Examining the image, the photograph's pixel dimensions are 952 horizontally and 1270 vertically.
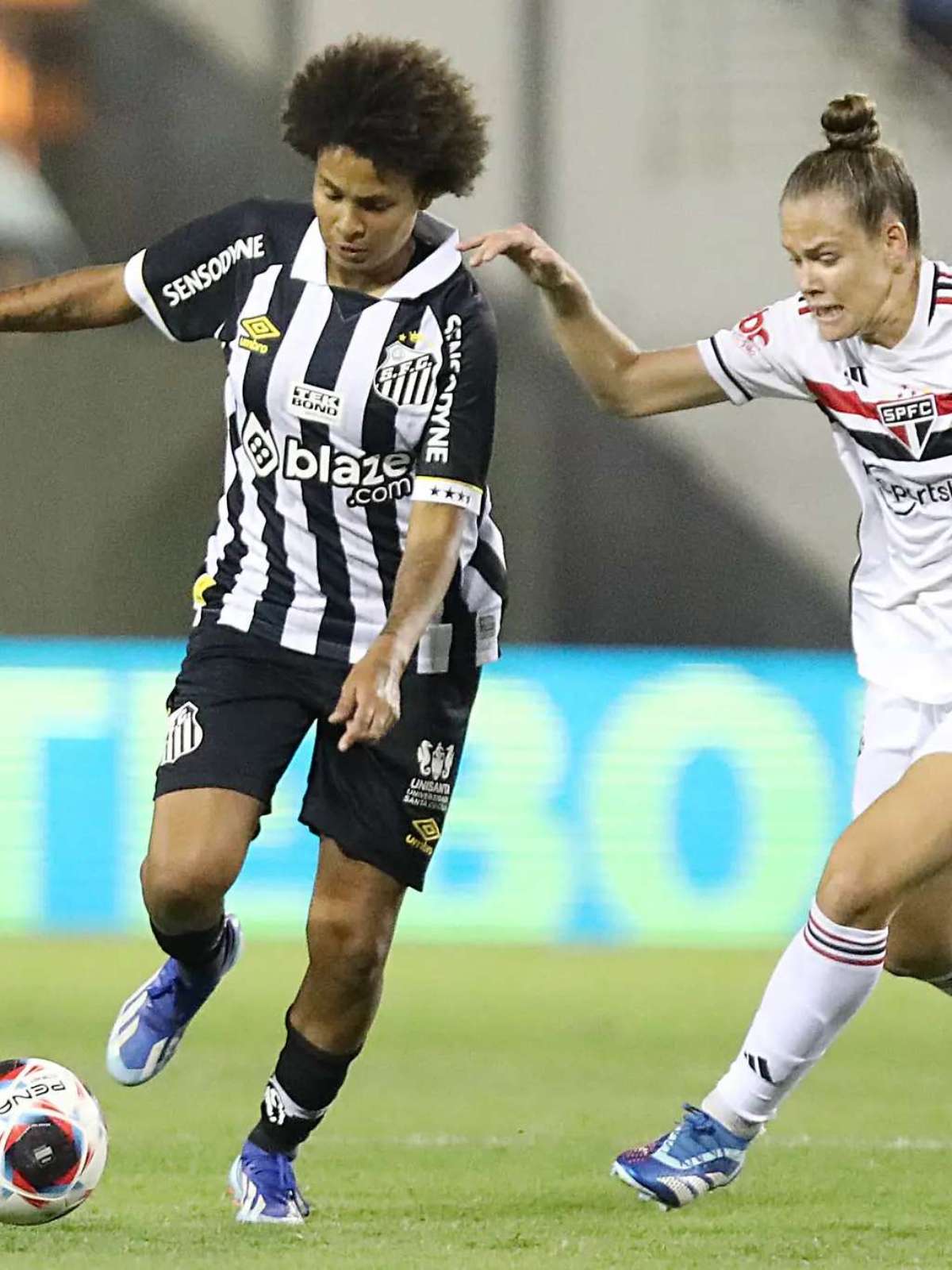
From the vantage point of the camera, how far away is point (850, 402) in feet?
15.2

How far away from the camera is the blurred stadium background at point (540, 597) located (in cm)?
736

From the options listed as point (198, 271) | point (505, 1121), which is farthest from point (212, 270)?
point (505, 1121)

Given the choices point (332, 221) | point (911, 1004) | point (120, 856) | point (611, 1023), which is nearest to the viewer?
point (332, 221)

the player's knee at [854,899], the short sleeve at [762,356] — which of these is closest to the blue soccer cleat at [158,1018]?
the player's knee at [854,899]

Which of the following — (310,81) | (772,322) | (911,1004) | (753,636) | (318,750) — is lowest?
(911,1004)

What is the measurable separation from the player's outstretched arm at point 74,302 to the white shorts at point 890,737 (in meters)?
1.54

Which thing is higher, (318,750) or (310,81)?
(310,81)

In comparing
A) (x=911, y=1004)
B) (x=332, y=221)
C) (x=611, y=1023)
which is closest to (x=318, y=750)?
(x=332, y=221)

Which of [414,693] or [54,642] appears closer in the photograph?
[414,693]

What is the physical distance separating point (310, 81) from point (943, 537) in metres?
1.39

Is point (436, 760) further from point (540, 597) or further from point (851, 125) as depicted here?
point (540, 597)

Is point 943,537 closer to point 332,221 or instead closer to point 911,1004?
point 332,221

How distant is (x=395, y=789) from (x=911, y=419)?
1.13 meters

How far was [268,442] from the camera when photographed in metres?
4.77
